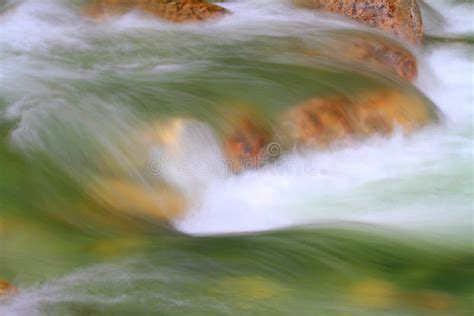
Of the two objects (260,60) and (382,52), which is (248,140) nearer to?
(260,60)

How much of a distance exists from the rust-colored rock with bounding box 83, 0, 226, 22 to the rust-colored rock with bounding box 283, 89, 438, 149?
2.15 metres

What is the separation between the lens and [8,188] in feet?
13.3

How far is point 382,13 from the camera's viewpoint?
23.4 ft

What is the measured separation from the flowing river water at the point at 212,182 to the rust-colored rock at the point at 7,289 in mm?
45

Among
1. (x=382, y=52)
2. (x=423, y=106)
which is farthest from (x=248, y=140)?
(x=382, y=52)

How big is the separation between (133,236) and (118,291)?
0.54 metres

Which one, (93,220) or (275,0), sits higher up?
(275,0)

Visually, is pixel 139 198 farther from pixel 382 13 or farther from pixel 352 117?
pixel 382 13

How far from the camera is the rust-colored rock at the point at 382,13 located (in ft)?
23.2

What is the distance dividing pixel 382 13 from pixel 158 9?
2.38 metres

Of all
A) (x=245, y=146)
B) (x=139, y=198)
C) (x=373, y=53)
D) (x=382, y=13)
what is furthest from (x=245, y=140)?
(x=382, y=13)

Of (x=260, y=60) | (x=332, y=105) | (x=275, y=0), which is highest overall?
(x=275, y=0)

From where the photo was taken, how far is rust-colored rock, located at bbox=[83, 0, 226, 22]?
22.3 feet

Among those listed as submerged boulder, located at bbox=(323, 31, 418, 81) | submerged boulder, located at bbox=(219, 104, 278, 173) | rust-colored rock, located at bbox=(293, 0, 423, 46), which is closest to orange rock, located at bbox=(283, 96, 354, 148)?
submerged boulder, located at bbox=(219, 104, 278, 173)
